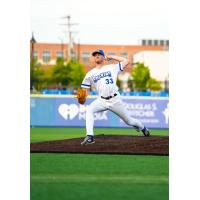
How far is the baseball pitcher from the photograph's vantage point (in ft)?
23.6

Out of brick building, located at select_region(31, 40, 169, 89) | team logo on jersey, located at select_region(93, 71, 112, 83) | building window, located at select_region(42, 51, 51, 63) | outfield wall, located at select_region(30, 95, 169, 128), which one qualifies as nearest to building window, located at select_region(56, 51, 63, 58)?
brick building, located at select_region(31, 40, 169, 89)

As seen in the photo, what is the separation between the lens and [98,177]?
20.0ft

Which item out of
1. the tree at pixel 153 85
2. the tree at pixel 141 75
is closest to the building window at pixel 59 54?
the tree at pixel 141 75

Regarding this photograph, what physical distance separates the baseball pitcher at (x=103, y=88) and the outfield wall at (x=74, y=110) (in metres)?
3.11

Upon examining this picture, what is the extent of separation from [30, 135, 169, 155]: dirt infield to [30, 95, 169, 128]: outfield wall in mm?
3022

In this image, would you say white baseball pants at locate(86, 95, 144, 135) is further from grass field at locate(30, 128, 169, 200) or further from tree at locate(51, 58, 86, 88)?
tree at locate(51, 58, 86, 88)

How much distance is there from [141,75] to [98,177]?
199 inches

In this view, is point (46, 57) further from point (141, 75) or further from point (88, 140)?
point (141, 75)

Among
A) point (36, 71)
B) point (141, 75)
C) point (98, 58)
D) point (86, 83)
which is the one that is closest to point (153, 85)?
point (141, 75)

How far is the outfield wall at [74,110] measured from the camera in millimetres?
11086
